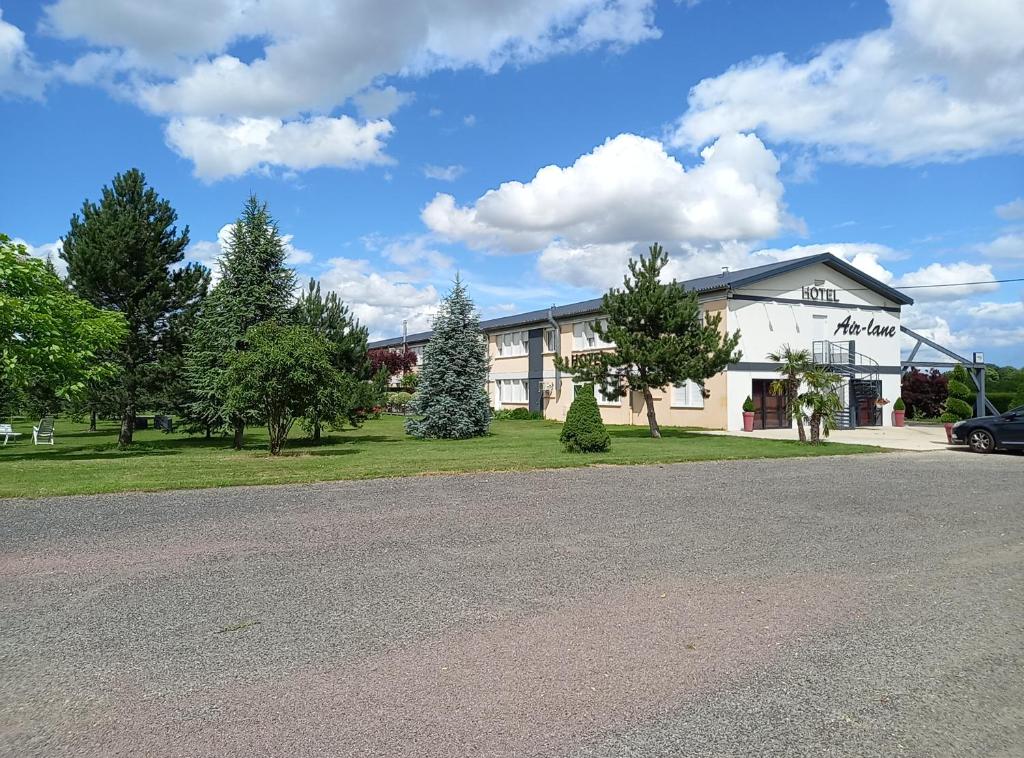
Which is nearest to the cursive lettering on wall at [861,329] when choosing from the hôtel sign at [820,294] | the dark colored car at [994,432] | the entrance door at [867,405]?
the hôtel sign at [820,294]

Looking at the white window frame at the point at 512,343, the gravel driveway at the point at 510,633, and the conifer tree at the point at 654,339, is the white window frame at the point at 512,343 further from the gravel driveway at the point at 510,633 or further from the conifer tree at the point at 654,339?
the gravel driveway at the point at 510,633

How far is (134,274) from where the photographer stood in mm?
24359

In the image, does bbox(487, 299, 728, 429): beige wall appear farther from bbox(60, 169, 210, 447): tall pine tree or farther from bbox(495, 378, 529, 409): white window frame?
bbox(60, 169, 210, 447): tall pine tree

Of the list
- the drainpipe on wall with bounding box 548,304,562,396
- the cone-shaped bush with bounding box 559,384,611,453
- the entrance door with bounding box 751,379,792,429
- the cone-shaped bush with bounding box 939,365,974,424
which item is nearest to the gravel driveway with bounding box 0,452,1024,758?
the cone-shaped bush with bounding box 559,384,611,453

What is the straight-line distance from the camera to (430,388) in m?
28.0

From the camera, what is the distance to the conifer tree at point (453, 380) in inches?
1083

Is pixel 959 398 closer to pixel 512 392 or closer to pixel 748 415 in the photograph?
pixel 748 415

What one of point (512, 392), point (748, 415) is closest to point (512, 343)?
point (512, 392)

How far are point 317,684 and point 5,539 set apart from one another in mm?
5684

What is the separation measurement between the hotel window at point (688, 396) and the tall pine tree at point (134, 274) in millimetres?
20638

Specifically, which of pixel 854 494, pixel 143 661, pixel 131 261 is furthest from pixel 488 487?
pixel 131 261

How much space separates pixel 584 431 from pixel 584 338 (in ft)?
72.4

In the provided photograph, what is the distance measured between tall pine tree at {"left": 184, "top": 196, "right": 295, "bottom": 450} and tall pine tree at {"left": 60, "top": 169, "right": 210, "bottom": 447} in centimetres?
127

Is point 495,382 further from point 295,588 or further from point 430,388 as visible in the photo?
point 295,588
